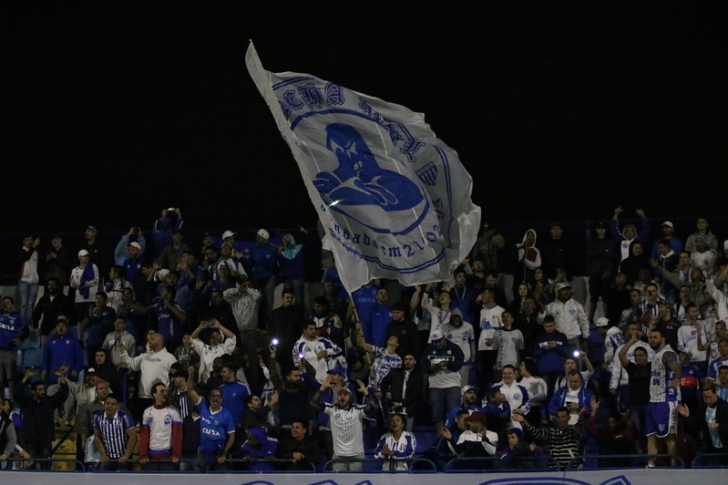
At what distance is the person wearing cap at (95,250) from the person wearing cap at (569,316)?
7.50 m

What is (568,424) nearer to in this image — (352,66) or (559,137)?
(559,137)

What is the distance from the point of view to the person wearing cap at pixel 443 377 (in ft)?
62.5

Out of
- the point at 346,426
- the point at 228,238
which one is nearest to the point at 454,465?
the point at 346,426

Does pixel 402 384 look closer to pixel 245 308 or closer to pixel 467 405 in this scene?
pixel 467 405

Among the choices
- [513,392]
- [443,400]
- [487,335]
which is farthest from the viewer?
[487,335]

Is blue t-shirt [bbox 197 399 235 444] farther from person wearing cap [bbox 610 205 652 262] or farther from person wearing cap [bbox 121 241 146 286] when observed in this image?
person wearing cap [bbox 610 205 652 262]

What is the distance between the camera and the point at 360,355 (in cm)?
2019

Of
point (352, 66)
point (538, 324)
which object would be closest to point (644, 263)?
point (538, 324)

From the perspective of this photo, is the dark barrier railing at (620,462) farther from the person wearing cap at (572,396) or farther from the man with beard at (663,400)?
the person wearing cap at (572,396)

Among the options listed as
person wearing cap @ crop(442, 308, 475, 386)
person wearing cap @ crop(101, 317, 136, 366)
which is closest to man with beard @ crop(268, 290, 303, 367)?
person wearing cap @ crop(101, 317, 136, 366)

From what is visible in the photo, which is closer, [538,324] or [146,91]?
[538,324]

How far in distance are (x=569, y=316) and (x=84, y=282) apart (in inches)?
307

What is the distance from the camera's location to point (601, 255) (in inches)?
870

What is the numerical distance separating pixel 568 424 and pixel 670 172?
8634 mm
